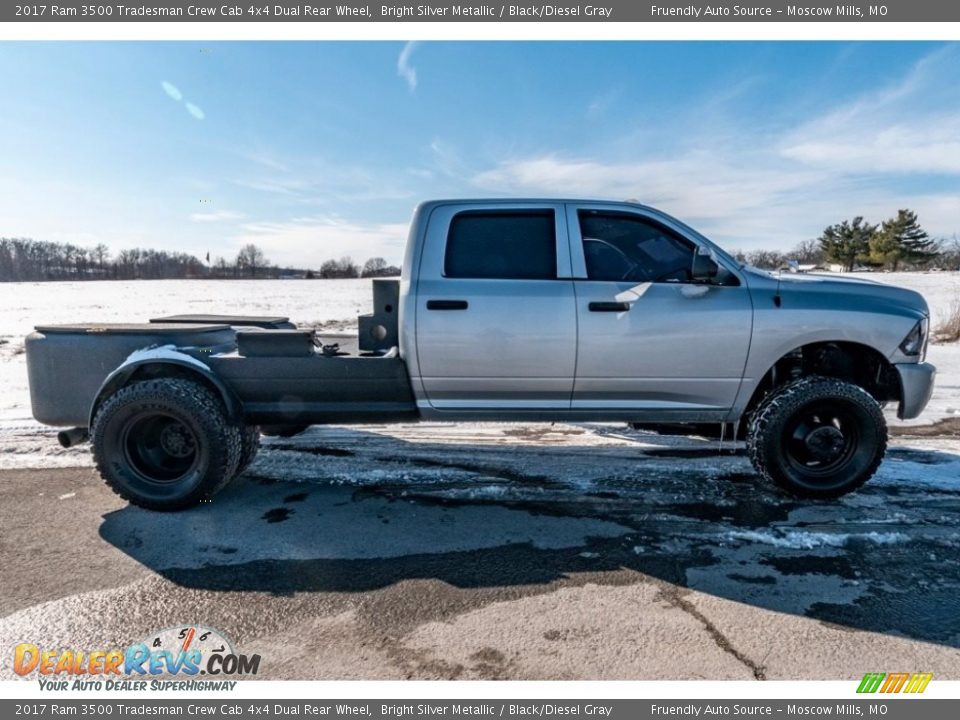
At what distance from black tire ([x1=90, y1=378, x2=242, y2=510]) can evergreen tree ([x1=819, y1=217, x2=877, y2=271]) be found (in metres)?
59.6

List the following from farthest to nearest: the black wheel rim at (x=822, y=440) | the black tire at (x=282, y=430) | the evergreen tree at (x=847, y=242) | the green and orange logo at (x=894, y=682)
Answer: the evergreen tree at (x=847, y=242)
the black tire at (x=282, y=430)
the black wheel rim at (x=822, y=440)
the green and orange logo at (x=894, y=682)

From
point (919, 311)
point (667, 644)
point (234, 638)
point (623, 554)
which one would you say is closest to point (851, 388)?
point (919, 311)

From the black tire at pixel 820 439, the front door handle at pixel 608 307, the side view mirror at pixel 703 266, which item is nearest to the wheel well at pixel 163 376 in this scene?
the front door handle at pixel 608 307

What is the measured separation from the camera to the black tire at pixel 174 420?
3.55 metres

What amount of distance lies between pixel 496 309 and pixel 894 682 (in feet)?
8.99

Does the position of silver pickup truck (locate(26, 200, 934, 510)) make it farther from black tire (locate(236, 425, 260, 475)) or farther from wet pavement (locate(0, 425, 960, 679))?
wet pavement (locate(0, 425, 960, 679))

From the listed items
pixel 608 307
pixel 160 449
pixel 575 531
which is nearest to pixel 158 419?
pixel 160 449

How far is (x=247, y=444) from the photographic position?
3881 millimetres

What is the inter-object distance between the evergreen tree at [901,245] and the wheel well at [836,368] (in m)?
68.9

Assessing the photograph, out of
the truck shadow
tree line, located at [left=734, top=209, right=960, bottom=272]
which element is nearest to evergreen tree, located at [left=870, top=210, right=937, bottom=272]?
tree line, located at [left=734, top=209, right=960, bottom=272]

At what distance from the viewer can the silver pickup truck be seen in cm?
361

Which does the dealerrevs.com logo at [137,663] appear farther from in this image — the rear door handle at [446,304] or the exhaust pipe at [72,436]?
the rear door handle at [446,304]

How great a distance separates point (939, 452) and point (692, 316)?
305cm

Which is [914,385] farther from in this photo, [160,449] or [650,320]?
[160,449]
